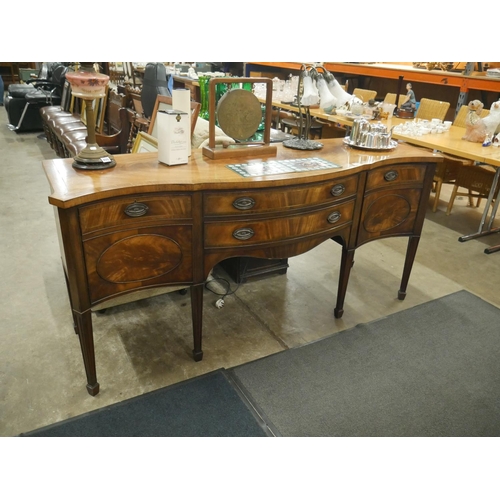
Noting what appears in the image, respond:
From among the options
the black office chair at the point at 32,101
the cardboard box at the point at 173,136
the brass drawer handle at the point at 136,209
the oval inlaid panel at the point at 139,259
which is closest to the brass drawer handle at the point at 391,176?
the cardboard box at the point at 173,136

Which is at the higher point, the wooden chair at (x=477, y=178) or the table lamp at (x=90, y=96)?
the table lamp at (x=90, y=96)

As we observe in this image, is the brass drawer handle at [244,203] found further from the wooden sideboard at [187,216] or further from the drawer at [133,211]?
the drawer at [133,211]

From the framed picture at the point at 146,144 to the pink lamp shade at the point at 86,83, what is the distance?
51cm

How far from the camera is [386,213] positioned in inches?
90.1

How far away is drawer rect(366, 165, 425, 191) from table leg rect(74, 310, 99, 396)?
1.44 meters

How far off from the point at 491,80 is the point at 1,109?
29.5 feet

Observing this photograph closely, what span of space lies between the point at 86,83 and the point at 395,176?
5.03ft

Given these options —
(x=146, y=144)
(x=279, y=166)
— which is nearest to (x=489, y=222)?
(x=279, y=166)

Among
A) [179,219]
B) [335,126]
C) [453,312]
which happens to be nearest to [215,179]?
[179,219]

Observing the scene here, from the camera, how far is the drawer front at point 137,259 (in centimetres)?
159

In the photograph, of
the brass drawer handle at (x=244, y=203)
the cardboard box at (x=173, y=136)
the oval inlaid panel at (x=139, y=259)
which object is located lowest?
the oval inlaid panel at (x=139, y=259)

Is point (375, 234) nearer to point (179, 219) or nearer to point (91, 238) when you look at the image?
point (179, 219)

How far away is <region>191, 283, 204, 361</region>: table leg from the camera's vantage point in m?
1.92

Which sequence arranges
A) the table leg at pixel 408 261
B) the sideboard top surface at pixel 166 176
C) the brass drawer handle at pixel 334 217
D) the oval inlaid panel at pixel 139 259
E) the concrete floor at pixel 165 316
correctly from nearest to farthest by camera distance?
the sideboard top surface at pixel 166 176, the oval inlaid panel at pixel 139 259, the concrete floor at pixel 165 316, the brass drawer handle at pixel 334 217, the table leg at pixel 408 261
